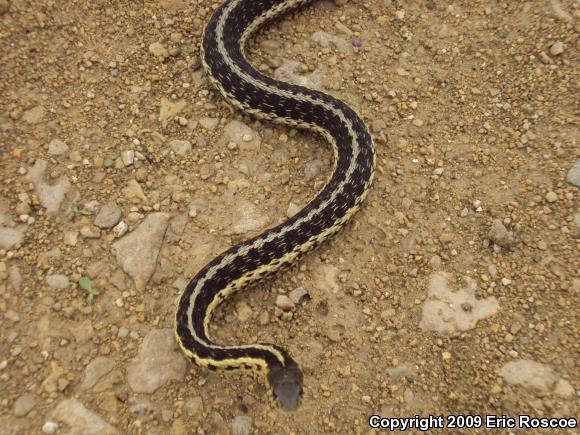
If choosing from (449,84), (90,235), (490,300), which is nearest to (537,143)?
(449,84)

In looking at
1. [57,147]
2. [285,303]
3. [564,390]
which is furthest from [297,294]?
[57,147]

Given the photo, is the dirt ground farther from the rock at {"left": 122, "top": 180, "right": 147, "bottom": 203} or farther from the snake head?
the snake head

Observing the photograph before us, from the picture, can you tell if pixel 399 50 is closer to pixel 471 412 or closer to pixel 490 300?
pixel 490 300

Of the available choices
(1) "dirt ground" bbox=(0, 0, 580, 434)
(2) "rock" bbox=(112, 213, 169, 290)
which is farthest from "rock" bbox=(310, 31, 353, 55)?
(2) "rock" bbox=(112, 213, 169, 290)

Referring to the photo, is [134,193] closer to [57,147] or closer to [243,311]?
[57,147]

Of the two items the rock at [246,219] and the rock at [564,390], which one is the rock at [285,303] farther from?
the rock at [564,390]

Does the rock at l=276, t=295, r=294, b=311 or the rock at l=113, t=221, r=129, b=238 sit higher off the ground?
the rock at l=276, t=295, r=294, b=311
